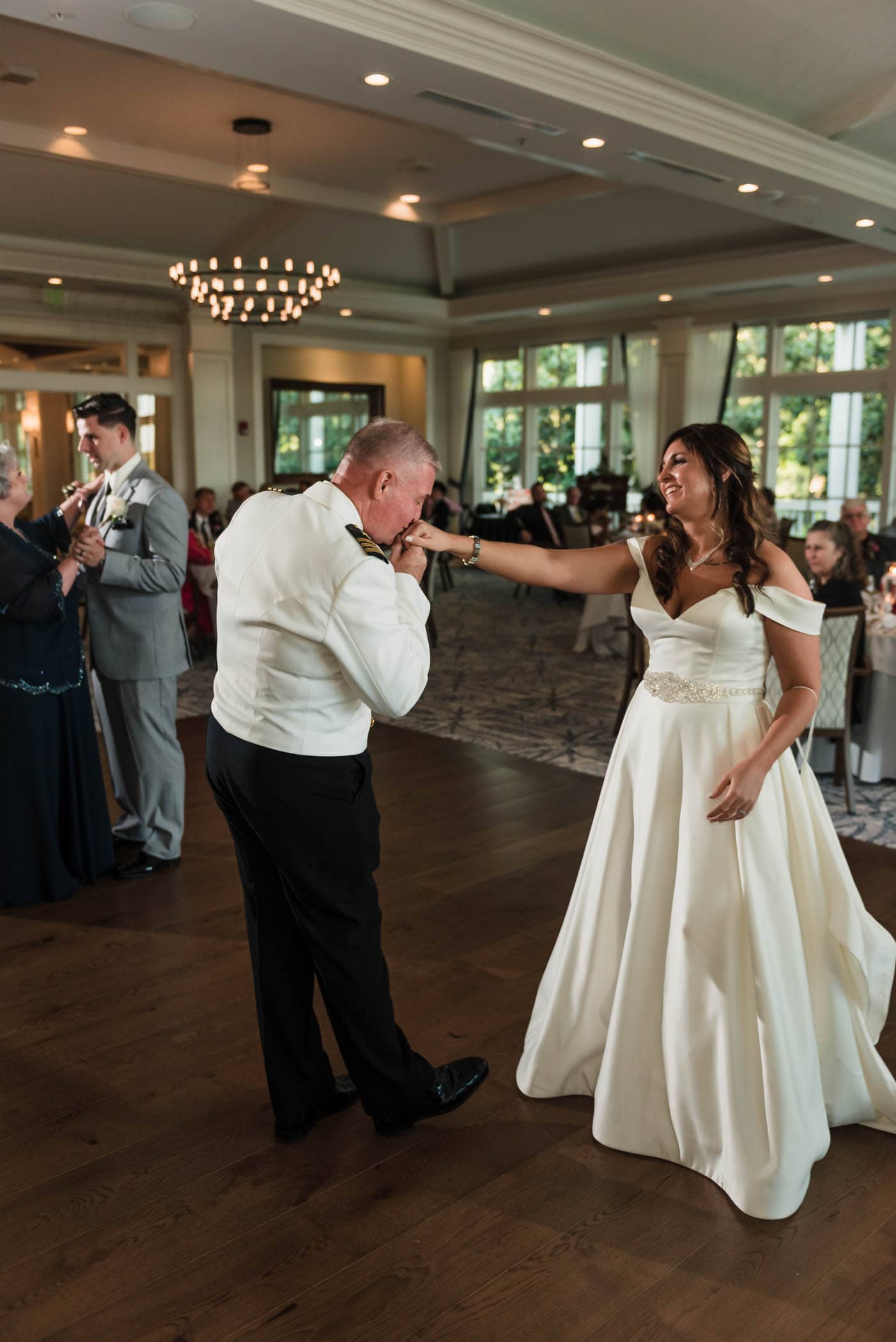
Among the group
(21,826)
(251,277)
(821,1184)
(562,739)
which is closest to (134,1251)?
(821,1184)

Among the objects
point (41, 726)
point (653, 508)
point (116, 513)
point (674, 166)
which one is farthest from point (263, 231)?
point (41, 726)

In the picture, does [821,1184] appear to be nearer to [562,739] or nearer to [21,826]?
[21,826]

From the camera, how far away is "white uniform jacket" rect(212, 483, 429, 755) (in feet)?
6.73

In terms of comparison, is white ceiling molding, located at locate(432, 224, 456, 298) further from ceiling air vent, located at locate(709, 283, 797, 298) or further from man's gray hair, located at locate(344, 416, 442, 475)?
man's gray hair, located at locate(344, 416, 442, 475)

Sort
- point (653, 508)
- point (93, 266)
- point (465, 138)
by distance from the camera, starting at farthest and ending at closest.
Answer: point (93, 266) < point (653, 508) < point (465, 138)

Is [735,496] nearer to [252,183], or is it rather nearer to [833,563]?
[833,563]

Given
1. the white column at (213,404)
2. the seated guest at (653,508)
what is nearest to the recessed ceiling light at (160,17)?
the seated guest at (653,508)

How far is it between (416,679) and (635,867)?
78 centimetres

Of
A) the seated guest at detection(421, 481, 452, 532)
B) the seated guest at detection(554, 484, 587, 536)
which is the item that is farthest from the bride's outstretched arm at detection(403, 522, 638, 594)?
the seated guest at detection(421, 481, 452, 532)

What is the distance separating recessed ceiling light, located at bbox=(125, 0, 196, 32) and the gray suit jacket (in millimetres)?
1705

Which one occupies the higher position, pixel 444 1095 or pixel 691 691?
pixel 691 691

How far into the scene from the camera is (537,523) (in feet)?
43.7

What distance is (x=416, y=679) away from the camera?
2.11 metres

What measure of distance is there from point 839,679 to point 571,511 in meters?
9.06
